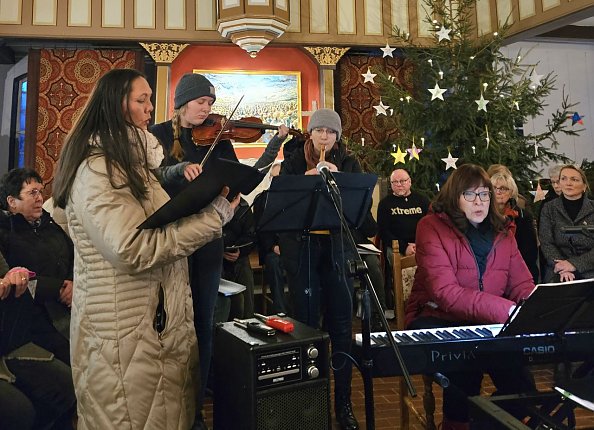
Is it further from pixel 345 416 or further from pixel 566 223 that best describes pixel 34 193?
pixel 566 223

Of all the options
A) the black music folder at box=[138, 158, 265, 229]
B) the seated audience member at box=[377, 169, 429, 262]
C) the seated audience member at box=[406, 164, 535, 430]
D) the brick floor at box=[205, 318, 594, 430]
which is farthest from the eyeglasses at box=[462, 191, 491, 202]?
the seated audience member at box=[377, 169, 429, 262]

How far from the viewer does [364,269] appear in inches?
64.3

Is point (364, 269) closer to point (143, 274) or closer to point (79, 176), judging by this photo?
point (143, 274)

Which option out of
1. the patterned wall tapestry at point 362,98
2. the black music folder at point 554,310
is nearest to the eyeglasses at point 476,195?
the black music folder at point 554,310

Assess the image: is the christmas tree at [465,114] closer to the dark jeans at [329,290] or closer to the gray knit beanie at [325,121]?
the gray knit beanie at [325,121]

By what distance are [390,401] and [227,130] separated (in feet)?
6.20

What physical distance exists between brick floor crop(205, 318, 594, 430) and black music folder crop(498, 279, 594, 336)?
95cm

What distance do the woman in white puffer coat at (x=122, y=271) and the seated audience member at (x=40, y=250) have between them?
0.92m

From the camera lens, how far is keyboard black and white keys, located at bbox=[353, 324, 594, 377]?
1698 mm

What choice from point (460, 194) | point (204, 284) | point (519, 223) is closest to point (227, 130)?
point (204, 284)

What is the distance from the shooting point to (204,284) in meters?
2.27

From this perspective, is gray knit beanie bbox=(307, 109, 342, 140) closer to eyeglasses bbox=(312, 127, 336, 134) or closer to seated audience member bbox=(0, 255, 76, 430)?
eyeglasses bbox=(312, 127, 336, 134)

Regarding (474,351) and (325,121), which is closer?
(474,351)

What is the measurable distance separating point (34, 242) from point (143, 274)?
1.35 m
